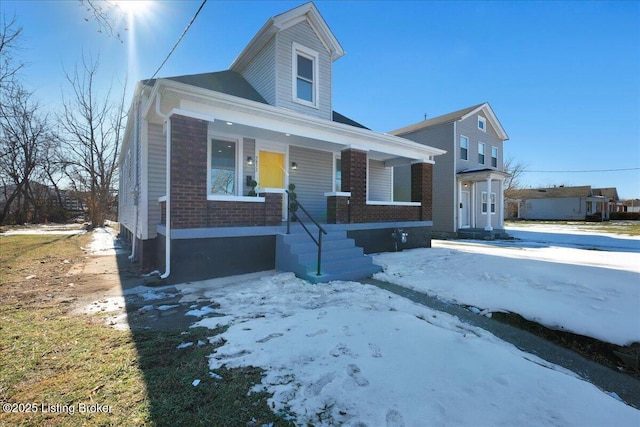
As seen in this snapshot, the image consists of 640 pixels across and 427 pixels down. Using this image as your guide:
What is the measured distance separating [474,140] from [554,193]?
31.3 m

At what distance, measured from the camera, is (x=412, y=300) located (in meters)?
4.60

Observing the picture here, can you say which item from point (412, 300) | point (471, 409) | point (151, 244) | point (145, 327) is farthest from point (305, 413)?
point (151, 244)

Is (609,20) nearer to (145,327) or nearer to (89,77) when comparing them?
(145,327)

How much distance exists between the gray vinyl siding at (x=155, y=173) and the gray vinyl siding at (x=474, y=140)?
1412 cm

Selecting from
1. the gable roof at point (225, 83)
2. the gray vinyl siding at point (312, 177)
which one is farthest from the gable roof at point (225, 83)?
the gray vinyl siding at point (312, 177)

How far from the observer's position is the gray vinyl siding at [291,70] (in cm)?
853

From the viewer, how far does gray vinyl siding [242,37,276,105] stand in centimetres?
856

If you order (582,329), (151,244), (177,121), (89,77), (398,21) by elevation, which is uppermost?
(89,77)

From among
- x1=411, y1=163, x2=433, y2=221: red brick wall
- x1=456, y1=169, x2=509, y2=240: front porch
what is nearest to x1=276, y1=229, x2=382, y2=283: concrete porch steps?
x1=411, y1=163, x2=433, y2=221: red brick wall

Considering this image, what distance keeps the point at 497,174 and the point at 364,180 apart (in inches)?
401

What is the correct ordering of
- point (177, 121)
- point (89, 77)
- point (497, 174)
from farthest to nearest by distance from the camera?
point (89, 77)
point (497, 174)
point (177, 121)

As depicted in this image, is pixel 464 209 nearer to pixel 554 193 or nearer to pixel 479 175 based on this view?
pixel 479 175

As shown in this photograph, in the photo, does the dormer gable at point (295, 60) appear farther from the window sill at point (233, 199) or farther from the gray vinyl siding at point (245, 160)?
the window sill at point (233, 199)

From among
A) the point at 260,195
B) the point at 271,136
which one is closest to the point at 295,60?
the point at 271,136
